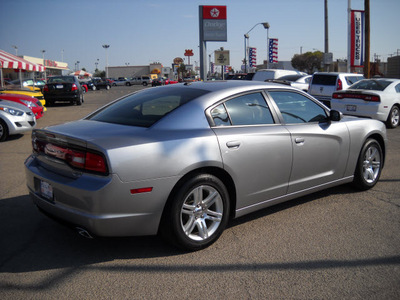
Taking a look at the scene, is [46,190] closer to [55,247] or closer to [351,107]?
[55,247]

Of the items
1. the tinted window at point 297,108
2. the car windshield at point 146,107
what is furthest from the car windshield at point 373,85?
the car windshield at point 146,107

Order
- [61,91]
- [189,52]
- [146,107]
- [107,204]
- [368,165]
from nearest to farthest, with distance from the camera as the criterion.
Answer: [107,204], [146,107], [368,165], [61,91], [189,52]

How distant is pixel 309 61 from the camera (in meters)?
89.8

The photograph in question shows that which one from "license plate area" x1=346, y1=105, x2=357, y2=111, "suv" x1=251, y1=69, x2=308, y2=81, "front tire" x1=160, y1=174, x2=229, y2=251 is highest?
"suv" x1=251, y1=69, x2=308, y2=81

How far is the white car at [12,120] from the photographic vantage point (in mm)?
9938

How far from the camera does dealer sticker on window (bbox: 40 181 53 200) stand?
354cm

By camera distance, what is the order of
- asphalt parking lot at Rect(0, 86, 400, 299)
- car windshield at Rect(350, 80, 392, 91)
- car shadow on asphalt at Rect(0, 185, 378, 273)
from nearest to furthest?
asphalt parking lot at Rect(0, 86, 400, 299), car shadow on asphalt at Rect(0, 185, 378, 273), car windshield at Rect(350, 80, 392, 91)

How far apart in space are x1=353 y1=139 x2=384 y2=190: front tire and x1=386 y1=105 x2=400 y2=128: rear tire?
6962 mm

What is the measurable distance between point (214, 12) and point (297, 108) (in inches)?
647

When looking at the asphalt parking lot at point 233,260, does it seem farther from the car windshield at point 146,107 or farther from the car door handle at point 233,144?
the car windshield at point 146,107

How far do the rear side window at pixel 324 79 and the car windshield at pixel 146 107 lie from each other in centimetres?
1252

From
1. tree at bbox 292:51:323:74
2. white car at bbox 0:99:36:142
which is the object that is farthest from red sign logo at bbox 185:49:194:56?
tree at bbox 292:51:323:74

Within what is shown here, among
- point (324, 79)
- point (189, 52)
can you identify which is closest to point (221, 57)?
point (324, 79)

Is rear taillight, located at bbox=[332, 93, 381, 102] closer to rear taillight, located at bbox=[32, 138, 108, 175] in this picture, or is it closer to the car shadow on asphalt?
the car shadow on asphalt
